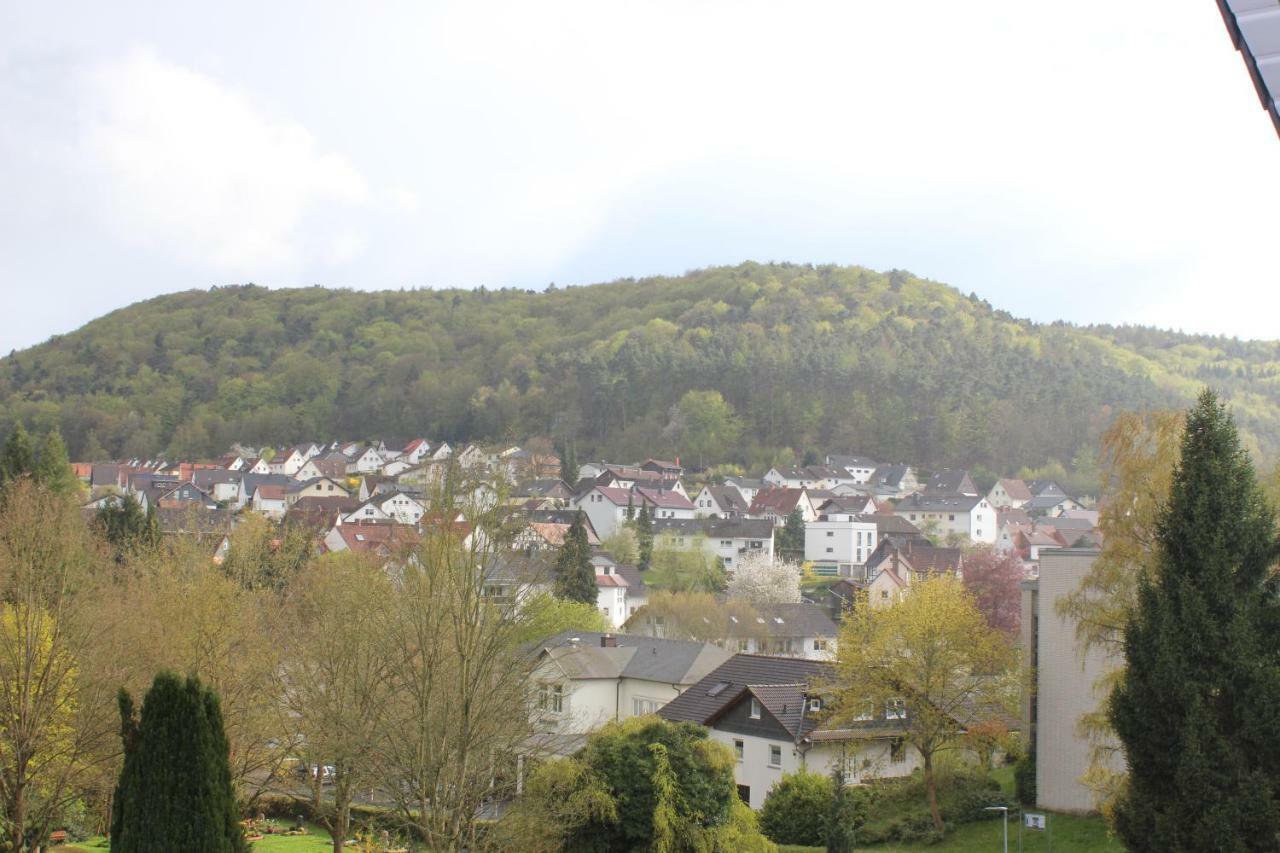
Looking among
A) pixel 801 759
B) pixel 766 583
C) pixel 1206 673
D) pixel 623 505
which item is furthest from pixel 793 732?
pixel 623 505

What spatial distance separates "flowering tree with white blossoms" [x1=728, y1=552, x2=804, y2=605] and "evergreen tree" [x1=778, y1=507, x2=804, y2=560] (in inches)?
647

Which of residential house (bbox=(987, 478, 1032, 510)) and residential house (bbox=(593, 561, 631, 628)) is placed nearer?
residential house (bbox=(593, 561, 631, 628))

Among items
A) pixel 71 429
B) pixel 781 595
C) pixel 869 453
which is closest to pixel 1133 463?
pixel 781 595

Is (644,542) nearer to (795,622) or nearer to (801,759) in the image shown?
(795,622)

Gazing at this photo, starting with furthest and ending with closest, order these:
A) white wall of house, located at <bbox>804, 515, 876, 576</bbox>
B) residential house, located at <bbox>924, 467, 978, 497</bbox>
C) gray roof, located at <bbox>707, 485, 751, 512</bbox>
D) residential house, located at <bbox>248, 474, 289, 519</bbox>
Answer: residential house, located at <bbox>248, 474, 289, 519</bbox> < residential house, located at <bbox>924, 467, 978, 497</bbox> < gray roof, located at <bbox>707, 485, 751, 512</bbox> < white wall of house, located at <bbox>804, 515, 876, 576</bbox>

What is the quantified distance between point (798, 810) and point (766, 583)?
127 ft

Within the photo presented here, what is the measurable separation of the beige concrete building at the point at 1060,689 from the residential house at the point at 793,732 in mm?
3500

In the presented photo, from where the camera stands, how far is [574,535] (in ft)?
189

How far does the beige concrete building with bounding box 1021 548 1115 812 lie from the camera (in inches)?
1037

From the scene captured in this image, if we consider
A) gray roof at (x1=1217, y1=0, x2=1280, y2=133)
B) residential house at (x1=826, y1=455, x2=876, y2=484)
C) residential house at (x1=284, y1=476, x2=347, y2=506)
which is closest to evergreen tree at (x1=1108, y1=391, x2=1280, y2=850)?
gray roof at (x1=1217, y1=0, x2=1280, y2=133)

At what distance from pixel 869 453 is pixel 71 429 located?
89902mm

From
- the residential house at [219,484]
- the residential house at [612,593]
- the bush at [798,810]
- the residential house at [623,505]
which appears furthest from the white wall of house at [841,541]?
the bush at [798,810]

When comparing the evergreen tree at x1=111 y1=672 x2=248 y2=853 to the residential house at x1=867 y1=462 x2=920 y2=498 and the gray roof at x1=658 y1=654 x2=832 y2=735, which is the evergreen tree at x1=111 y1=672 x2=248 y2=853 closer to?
the gray roof at x1=658 y1=654 x2=832 y2=735

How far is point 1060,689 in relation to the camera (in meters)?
27.2
